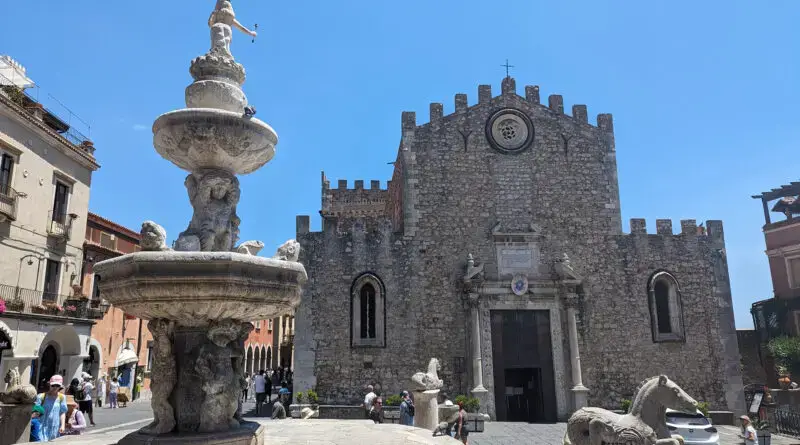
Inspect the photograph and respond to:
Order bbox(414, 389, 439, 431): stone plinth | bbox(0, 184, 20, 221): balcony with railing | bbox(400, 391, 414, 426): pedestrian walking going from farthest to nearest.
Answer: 1. bbox(0, 184, 20, 221): balcony with railing
2. bbox(400, 391, 414, 426): pedestrian walking
3. bbox(414, 389, 439, 431): stone plinth

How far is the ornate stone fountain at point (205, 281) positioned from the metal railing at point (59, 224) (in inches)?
782

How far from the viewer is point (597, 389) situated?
19203 millimetres

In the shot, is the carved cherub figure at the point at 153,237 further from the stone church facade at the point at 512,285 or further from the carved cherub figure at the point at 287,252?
the stone church facade at the point at 512,285

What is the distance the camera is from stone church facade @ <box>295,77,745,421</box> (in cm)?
1909

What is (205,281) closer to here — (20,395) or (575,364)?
(20,395)

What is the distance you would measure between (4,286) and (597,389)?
2086 centimetres

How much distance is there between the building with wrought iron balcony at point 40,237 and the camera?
20.3 m

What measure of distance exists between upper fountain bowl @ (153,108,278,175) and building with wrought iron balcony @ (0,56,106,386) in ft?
55.1

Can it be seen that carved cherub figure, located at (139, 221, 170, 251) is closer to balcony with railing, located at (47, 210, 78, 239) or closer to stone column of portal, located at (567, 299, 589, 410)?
stone column of portal, located at (567, 299, 589, 410)

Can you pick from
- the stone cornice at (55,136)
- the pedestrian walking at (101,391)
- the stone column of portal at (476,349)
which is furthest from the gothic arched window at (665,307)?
the stone cornice at (55,136)

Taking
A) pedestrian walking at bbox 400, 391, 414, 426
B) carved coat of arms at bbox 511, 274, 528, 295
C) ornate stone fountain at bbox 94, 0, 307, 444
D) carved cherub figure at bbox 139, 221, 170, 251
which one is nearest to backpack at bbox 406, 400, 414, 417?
pedestrian walking at bbox 400, 391, 414, 426

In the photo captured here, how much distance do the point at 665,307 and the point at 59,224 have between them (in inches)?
939

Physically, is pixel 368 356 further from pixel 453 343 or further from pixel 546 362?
pixel 546 362

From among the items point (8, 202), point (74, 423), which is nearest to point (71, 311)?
point (8, 202)
